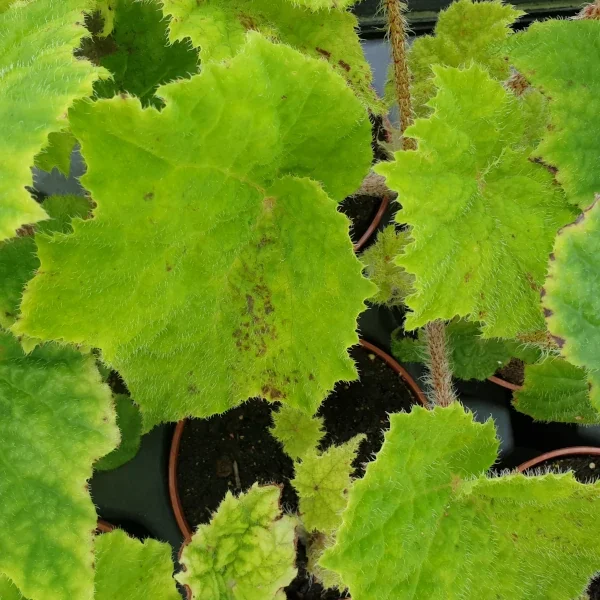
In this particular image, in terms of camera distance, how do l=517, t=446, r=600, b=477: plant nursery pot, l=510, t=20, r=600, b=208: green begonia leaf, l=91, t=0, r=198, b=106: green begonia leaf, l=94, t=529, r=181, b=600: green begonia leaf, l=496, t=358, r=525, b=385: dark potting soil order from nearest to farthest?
l=510, t=20, r=600, b=208: green begonia leaf, l=94, t=529, r=181, b=600: green begonia leaf, l=91, t=0, r=198, b=106: green begonia leaf, l=517, t=446, r=600, b=477: plant nursery pot, l=496, t=358, r=525, b=385: dark potting soil

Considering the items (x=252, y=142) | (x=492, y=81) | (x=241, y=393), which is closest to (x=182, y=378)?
(x=241, y=393)

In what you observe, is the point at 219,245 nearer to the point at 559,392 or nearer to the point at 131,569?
the point at 131,569

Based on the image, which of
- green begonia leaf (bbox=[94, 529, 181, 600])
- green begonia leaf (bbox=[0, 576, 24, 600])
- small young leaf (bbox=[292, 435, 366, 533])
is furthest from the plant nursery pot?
green begonia leaf (bbox=[0, 576, 24, 600])

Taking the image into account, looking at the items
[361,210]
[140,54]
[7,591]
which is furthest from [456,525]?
[140,54]

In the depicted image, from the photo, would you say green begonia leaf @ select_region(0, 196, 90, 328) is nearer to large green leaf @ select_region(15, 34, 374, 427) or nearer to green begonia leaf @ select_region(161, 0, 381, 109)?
large green leaf @ select_region(15, 34, 374, 427)

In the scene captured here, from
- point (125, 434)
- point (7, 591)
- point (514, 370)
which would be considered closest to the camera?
point (7, 591)
